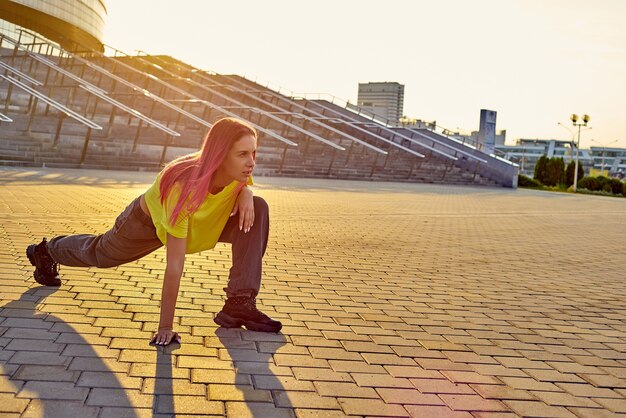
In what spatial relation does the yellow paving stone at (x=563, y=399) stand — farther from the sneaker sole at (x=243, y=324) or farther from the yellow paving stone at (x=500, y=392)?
the sneaker sole at (x=243, y=324)

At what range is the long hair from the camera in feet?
11.1

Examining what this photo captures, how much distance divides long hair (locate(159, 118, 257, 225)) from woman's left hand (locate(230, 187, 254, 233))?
0.22 metres

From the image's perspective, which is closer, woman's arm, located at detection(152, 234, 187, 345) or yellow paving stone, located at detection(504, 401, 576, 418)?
yellow paving stone, located at detection(504, 401, 576, 418)

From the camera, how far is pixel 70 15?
50719 millimetres

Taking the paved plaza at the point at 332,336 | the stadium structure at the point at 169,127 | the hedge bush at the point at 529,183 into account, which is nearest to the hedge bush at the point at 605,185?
the hedge bush at the point at 529,183

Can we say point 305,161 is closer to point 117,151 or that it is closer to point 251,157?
point 117,151

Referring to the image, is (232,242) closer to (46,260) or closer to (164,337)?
(164,337)

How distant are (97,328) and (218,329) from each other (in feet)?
2.17

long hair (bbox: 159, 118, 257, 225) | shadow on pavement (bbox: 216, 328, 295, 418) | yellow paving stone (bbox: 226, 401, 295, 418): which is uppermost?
long hair (bbox: 159, 118, 257, 225)

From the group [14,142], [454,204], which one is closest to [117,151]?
[14,142]

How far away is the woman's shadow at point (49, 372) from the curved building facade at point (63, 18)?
131 ft

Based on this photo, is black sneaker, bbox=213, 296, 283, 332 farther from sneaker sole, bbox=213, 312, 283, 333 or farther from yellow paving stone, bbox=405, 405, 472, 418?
yellow paving stone, bbox=405, 405, 472, 418

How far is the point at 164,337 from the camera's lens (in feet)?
11.2

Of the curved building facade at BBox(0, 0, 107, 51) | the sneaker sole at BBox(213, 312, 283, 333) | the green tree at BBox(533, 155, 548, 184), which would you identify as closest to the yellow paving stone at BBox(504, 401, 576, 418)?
the sneaker sole at BBox(213, 312, 283, 333)
